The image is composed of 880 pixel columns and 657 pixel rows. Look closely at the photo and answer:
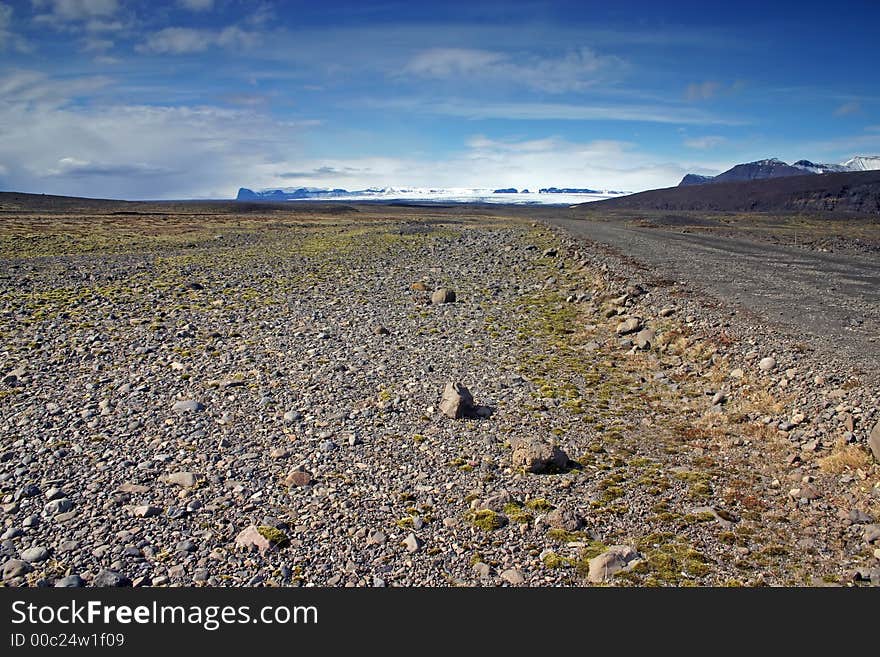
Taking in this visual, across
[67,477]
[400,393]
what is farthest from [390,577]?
[400,393]

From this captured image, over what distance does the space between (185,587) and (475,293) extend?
17.4 m

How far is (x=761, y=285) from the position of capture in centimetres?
2362

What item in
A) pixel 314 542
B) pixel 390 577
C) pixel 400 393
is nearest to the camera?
pixel 390 577

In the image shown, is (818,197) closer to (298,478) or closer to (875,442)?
(875,442)

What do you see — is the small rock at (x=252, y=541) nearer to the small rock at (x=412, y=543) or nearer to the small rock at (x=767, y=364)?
the small rock at (x=412, y=543)

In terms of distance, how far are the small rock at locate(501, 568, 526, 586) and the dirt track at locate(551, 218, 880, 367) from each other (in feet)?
31.2

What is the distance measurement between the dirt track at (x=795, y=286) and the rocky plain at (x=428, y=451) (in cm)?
131

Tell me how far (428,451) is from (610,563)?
10.8 feet

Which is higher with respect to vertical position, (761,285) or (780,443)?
(761,285)

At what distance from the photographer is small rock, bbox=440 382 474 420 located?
9633 mm

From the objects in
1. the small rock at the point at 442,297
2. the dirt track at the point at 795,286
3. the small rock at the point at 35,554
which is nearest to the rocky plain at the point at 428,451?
the small rock at the point at 35,554

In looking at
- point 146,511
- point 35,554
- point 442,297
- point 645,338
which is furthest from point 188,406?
point 442,297

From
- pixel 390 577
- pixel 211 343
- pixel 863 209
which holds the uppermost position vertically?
pixel 863 209

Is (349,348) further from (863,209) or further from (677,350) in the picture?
(863,209)
